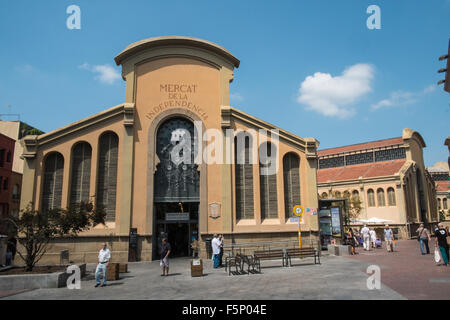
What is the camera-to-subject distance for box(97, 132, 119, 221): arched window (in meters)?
Answer: 20.8

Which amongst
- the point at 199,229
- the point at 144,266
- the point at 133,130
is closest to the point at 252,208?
the point at 199,229

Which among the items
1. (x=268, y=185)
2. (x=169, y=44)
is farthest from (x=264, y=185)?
(x=169, y=44)

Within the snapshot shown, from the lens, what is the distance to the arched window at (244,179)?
22.1 m

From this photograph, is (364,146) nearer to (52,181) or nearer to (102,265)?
(52,181)

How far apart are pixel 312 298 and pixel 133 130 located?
15761 millimetres

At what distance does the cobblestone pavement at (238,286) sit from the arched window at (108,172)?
5.43 meters

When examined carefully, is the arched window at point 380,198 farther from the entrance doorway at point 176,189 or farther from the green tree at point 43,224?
the green tree at point 43,224

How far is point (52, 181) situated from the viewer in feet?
68.6

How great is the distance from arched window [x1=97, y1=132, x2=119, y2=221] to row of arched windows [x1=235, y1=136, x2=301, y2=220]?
7871 mm

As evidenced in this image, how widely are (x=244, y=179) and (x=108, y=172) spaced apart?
8817 mm

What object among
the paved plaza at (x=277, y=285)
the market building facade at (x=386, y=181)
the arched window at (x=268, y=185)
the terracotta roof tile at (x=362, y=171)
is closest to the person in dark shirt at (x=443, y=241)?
the paved plaza at (x=277, y=285)

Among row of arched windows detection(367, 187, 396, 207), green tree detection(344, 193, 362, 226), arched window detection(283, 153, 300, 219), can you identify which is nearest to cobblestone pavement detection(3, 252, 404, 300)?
arched window detection(283, 153, 300, 219)

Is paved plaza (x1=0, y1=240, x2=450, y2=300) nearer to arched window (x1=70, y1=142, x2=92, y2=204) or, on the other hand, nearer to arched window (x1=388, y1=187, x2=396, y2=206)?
arched window (x1=70, y1=142, x2=92, y2=204)
